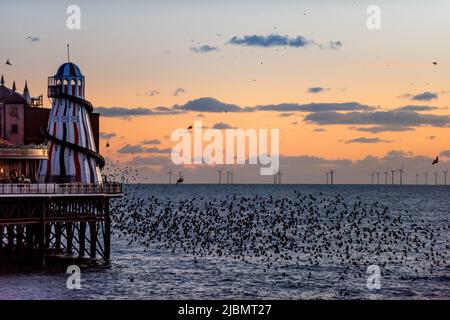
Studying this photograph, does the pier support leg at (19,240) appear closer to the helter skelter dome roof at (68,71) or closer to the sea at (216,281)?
the sea at (216,281)

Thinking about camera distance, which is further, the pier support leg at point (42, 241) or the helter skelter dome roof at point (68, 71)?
the helter skelter dome roof at point (68, 71)

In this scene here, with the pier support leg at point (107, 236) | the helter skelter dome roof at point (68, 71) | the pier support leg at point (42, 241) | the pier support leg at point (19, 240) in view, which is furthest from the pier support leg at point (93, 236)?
the helter skelter dome roof at point (68, 71)

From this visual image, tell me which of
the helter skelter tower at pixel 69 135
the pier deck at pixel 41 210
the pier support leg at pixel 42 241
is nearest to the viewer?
the pier deck at pixel 41 210

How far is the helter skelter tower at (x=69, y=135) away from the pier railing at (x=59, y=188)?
3.00 meters

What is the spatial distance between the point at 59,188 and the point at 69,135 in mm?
8790

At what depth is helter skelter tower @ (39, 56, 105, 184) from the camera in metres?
76.6

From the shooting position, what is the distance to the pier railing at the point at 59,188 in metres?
66.6

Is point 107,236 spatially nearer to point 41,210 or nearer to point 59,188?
point 41,210

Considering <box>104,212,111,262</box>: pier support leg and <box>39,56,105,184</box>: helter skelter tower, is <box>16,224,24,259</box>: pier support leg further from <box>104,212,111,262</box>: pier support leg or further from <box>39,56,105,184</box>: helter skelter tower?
<box>104,212,111,262</box>: pier support leg

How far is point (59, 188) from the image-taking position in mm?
70062

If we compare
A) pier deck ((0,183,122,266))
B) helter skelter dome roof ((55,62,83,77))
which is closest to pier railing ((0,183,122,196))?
pier deck ((0,183,122,266))

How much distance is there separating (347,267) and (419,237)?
135 feet

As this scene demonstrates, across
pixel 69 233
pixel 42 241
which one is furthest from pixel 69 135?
pixel 42 241
